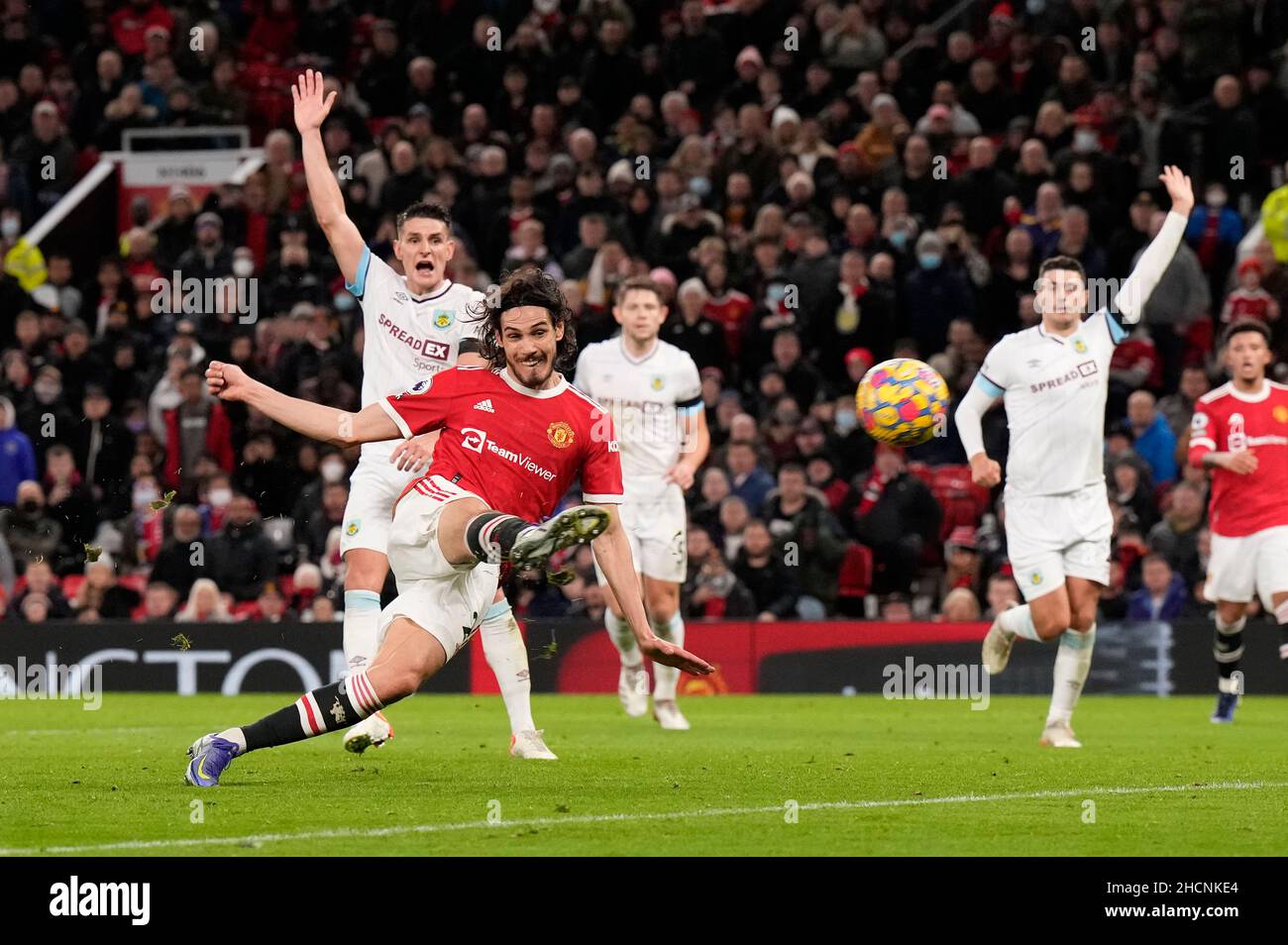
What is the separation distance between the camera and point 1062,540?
1181cm

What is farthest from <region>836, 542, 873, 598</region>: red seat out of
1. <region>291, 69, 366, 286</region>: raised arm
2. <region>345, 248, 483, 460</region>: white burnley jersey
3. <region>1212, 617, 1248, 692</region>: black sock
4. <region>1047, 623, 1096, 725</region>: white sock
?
<region>291, 69, 366, 286</region>: raised arm

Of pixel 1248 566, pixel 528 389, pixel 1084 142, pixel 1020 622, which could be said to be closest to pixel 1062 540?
pixel 1020 622

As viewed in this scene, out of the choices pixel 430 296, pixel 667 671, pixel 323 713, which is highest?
pixel 430 296

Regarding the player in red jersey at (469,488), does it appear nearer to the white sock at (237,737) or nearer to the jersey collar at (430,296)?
the white sock at (237,737)

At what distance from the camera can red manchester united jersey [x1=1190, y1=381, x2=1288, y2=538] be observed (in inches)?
531

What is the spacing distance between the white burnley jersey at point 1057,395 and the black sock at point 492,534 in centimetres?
467

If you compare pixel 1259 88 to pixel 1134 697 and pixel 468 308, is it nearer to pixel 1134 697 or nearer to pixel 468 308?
pixel 1134 697

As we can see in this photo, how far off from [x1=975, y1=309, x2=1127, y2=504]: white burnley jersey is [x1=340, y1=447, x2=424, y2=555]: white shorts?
11.6ft

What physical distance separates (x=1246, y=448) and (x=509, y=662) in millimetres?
5615

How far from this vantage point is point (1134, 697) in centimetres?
1655

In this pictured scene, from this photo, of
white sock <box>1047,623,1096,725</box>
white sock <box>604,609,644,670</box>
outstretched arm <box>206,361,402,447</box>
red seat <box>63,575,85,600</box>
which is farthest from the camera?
red seat <box>63,575,85,600</box>

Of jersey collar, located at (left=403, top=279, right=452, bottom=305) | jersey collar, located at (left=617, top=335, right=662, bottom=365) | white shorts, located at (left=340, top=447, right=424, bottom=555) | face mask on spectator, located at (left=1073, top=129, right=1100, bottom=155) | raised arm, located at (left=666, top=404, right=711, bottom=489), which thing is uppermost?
face mask on spectator, located at (left=1073, top=129, right=1100, bottom=155)

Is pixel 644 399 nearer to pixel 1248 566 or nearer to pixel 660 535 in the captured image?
pixel 660 535

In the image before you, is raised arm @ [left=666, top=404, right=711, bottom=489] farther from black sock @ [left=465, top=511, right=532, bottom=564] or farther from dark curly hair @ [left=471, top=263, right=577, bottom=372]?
black sock @ [left=465, top=511, right=532, bottom=564]
